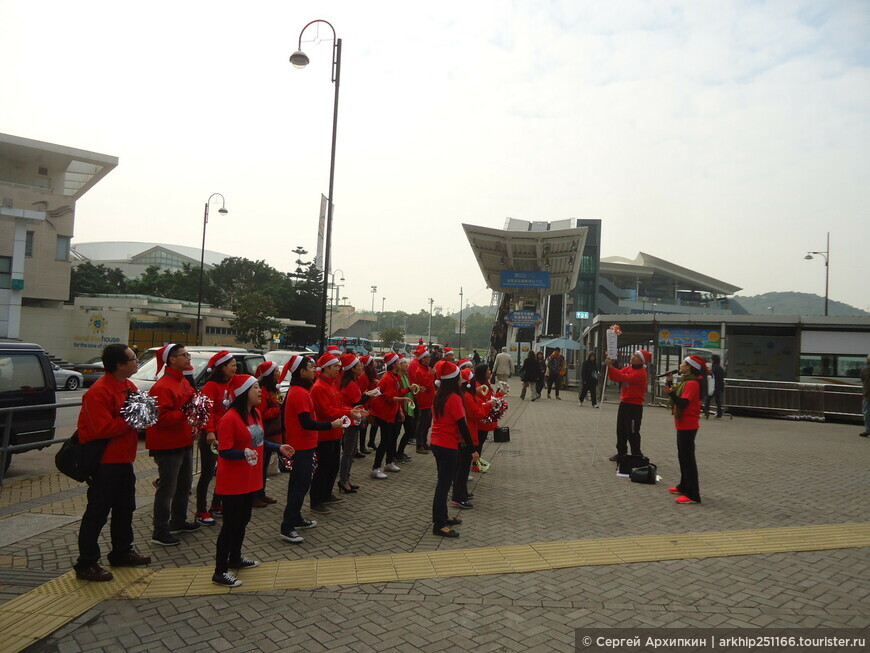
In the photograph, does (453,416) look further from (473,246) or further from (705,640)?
(473,246)

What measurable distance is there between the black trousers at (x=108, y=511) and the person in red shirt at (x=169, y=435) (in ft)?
1.68

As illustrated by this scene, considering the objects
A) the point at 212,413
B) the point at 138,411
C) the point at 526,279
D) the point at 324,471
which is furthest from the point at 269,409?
the point at 526,279

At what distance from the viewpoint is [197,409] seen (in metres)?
5.36

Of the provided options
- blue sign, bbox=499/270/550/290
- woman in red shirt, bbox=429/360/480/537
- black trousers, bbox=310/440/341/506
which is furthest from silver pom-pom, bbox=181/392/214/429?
blue sign, bbox=499/270/550/290

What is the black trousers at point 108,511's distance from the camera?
4.55 metres

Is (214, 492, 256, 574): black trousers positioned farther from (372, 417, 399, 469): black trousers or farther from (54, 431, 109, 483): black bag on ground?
(372, 417, 399, 469): black trousers

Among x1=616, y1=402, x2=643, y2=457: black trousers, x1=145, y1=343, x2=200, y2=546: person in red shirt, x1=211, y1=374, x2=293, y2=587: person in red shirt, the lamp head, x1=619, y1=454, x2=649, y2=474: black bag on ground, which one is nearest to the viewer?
x1=211, y1=374, x2=293, y2=587: person in red shirt

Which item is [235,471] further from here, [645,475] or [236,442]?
[645,475]

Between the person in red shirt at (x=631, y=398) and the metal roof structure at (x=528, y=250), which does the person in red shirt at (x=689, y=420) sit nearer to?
the person in red shirt at (x=631, y=398)

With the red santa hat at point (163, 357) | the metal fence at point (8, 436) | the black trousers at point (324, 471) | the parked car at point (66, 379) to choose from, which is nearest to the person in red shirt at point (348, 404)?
the black trousers at point (324, 471)

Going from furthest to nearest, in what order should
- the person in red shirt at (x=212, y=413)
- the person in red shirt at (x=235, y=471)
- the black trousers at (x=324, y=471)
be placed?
the black trousers at (x=324, y=471) → the person in red shirt at (x=212, y=413) → the person in red shirt at (x=235, y=471)

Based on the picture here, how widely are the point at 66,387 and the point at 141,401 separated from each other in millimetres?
20593

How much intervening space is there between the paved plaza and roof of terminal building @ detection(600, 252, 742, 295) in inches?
3372

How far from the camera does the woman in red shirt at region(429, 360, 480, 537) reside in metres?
5.87
